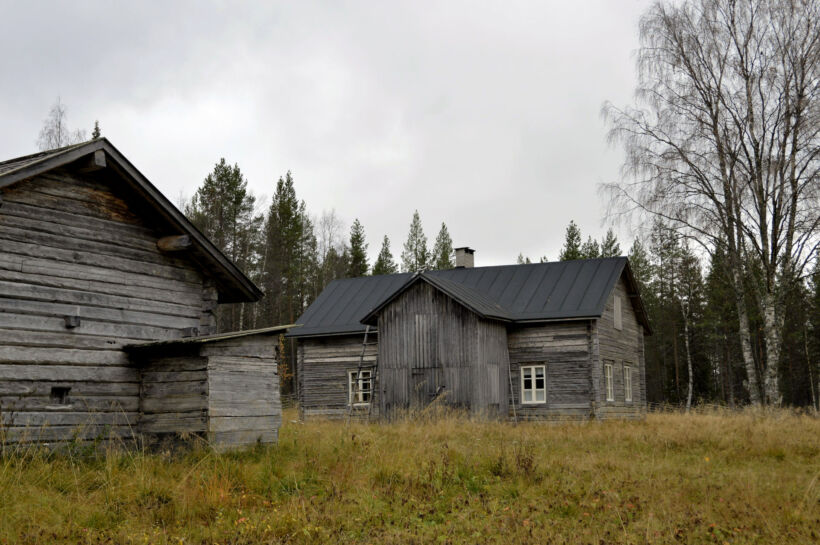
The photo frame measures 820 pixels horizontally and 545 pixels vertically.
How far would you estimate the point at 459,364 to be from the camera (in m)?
22.9

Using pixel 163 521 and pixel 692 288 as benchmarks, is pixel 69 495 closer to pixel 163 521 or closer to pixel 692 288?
pixel 163 521

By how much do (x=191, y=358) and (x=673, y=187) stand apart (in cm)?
1663

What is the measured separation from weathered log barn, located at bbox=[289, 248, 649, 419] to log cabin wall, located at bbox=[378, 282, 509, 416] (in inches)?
1.3

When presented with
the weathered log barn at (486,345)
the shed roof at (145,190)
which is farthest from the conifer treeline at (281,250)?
the shed roof at (145,190)

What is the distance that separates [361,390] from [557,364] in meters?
6.96

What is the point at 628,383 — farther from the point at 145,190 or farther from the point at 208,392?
the point at 145,190

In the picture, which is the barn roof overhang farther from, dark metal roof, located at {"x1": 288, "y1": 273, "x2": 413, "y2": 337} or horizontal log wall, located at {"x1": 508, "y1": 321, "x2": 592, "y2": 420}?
dark metal roof, located at {"x1": 288, "y1": 273, "x2": 413, "y2": 337}

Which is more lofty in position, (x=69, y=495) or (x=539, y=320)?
(x=539, y=320)

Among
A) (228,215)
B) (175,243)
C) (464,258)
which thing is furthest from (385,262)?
(175,243)

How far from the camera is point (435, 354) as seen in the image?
2325 cm

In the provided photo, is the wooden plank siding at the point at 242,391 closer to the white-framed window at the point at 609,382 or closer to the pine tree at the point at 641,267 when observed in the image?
the white-framed window at the point at 609,382

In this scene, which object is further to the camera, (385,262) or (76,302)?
(385,262)

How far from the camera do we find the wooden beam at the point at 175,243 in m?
13.0

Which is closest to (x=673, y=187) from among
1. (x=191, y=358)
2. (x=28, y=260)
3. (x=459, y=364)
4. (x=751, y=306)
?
(x=459, y=364)
